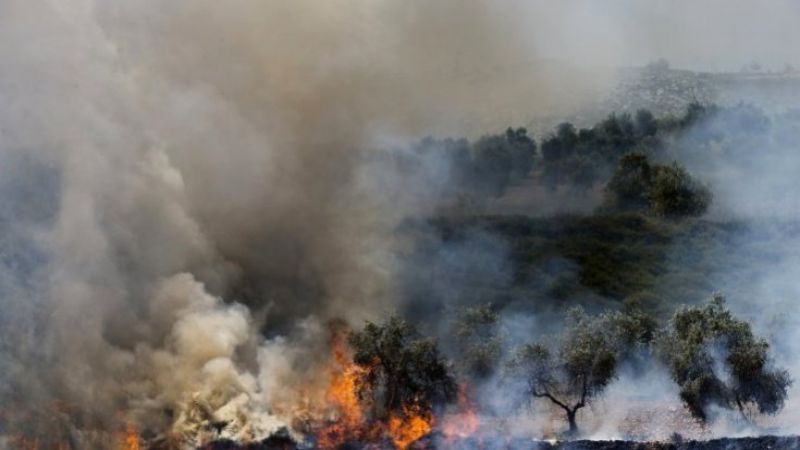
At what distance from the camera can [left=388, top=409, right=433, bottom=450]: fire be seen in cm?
6212

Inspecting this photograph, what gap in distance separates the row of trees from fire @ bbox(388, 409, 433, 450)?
1.56 feet

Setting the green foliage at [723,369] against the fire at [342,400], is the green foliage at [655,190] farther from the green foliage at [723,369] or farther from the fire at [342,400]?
the fire at [342,400]

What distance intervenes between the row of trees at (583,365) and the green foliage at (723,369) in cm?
5

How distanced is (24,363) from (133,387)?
5458 millimetres

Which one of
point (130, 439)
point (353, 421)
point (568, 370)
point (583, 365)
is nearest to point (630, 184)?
Answer: point (568, 370)

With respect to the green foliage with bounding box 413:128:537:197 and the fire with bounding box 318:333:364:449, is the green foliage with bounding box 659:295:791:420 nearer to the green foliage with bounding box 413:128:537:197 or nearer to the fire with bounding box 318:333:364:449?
the fire with bounding box 318:333:364:449

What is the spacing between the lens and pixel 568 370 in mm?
65562

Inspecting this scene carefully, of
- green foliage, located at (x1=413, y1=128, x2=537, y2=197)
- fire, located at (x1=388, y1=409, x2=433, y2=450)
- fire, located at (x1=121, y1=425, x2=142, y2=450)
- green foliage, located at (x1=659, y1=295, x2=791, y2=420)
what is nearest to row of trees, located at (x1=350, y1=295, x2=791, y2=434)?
green foliage, located at (x1=659, y1=295, x2=791, y2=420)

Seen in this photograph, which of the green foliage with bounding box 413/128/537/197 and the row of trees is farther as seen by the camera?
the green foliage with bounding box 413/128/537/197

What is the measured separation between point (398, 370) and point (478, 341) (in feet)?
30.0

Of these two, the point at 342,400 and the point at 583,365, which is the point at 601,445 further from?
the point at 342,400

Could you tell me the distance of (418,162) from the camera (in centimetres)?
10038

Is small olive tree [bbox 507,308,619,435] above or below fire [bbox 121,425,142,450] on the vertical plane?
above

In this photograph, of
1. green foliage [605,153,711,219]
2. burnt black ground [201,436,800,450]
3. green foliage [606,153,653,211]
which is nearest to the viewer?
burnt black ground [201,436,800,450]
